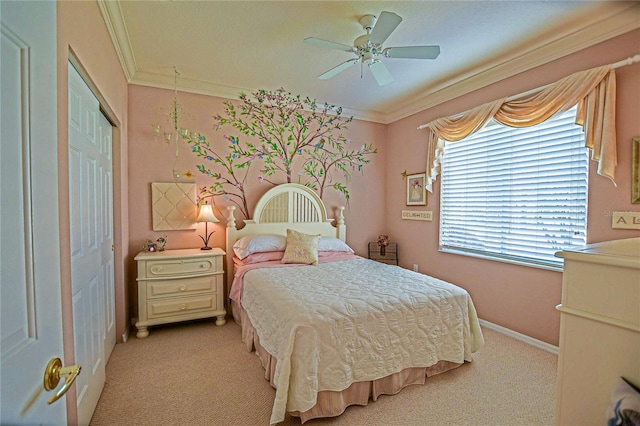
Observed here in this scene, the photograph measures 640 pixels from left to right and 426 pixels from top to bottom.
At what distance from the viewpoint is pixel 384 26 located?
196cm

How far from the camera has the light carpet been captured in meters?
1.81

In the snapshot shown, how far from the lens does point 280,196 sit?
3.79m

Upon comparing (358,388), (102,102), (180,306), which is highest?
(102,102)

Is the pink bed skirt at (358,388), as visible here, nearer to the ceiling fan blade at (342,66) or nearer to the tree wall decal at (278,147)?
the tree wall decal at (278,147)

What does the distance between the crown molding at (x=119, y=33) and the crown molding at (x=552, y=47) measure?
10.3 ft

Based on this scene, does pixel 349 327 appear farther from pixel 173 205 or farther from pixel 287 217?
pixel 173 205

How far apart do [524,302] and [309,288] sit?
6.91ft

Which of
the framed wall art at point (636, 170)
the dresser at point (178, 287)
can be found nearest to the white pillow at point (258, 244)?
the dresser at point (178, 287)

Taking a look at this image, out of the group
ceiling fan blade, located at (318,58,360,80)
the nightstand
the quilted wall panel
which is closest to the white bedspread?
the quilted wall panel

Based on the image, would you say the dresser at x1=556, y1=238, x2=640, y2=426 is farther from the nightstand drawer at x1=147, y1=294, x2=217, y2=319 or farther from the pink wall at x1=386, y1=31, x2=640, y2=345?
the nightstand drawer at x1=147, y1=294, x2=217, y2=319

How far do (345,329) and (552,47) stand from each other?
289 cm

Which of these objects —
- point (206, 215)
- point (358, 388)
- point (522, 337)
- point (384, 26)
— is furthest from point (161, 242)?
point (522, 337)

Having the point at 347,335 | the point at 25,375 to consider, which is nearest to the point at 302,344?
the point at 347,335

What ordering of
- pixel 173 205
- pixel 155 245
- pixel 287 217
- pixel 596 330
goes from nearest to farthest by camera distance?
pixel 596 330, pixel 155 245, pixel 173 205, pixel 287 217
